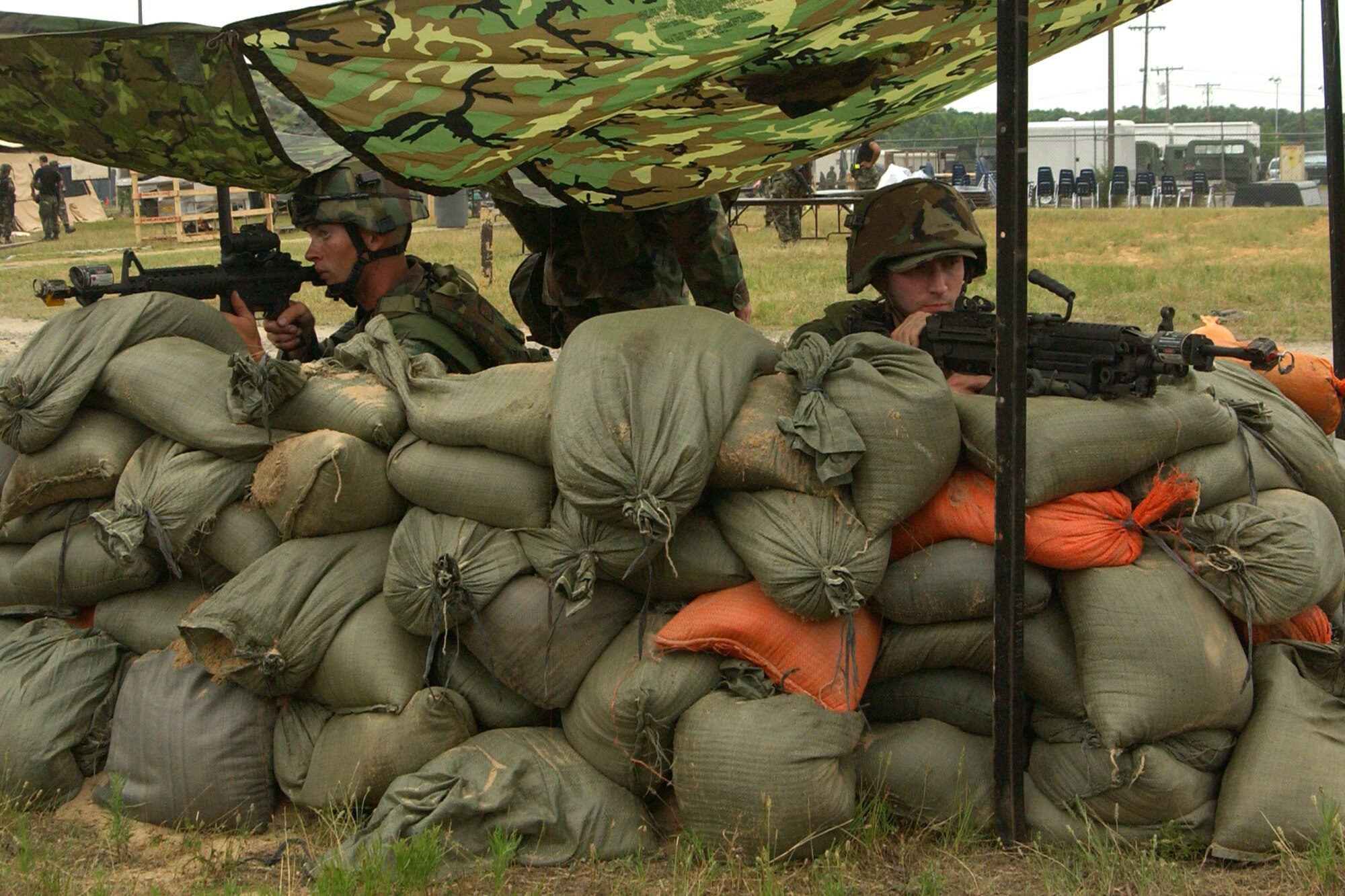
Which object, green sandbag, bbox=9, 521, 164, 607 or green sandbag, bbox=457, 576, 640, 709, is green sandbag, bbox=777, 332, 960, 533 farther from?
green sandbag, bbox=9, 521, 164, 607

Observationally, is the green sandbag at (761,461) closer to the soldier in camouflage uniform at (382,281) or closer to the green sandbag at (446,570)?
the green sandbag at (446,570)

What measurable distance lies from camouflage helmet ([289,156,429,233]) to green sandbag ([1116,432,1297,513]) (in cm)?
264

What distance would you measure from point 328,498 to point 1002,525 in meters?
1.63

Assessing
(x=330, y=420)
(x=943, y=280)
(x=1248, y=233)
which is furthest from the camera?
(x=1248, y=233)

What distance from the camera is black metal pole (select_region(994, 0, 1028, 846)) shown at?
9.60 feet

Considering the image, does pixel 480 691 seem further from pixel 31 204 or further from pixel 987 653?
pixel 31 204

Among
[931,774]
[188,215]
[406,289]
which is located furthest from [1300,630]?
[188,215]

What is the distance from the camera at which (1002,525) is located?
303 cm

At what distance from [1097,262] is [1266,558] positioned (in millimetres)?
14055

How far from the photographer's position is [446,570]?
3348 mm

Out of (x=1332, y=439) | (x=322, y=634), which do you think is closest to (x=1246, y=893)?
(x=1332, y=439)

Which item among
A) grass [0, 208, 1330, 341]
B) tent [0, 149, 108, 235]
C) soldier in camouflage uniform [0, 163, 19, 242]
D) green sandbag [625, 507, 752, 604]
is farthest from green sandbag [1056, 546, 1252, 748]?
tent [0, 149, 108, 235]

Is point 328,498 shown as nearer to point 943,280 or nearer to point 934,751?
point 934,751

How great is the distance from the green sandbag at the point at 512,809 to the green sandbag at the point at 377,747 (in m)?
0.06
